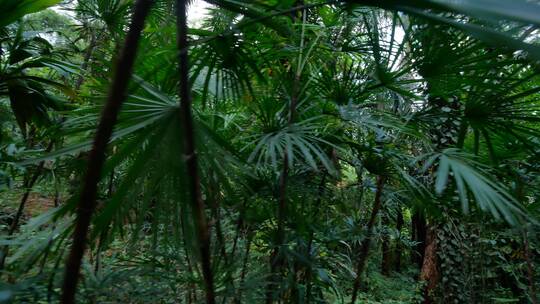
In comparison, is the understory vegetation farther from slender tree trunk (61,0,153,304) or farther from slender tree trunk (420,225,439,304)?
slender tree trunk (420,225,439,304)

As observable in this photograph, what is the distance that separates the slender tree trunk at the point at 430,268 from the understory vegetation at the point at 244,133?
2543mm

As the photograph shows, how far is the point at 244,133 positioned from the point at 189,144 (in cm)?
75

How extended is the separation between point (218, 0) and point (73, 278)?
28.3 inches

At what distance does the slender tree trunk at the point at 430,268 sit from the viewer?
4.24m

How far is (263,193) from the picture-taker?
156 cm

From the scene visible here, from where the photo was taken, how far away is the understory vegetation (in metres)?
0.89

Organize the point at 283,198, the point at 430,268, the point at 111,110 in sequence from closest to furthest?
the point at 111,110
the point at 283,198
the point at 430,268

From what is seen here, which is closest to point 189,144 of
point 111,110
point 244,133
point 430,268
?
point 111,110

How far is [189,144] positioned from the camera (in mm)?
884

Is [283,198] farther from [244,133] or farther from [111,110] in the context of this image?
[111,110]

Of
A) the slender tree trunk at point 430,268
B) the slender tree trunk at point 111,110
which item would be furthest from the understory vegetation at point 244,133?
the slender tree trunk at point 430,268

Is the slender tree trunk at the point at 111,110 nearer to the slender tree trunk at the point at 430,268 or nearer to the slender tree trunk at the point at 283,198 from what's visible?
the slender tree trunk at the point at 283,198

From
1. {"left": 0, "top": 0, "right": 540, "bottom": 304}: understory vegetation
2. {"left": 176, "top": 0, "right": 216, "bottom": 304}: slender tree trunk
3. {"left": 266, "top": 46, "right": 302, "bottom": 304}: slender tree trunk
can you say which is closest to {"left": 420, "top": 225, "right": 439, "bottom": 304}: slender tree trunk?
{"left": 0, "top": 0, "right": 540, "bottom": 304}: understory vegetation

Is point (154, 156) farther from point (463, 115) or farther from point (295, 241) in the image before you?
point (463, 115)
